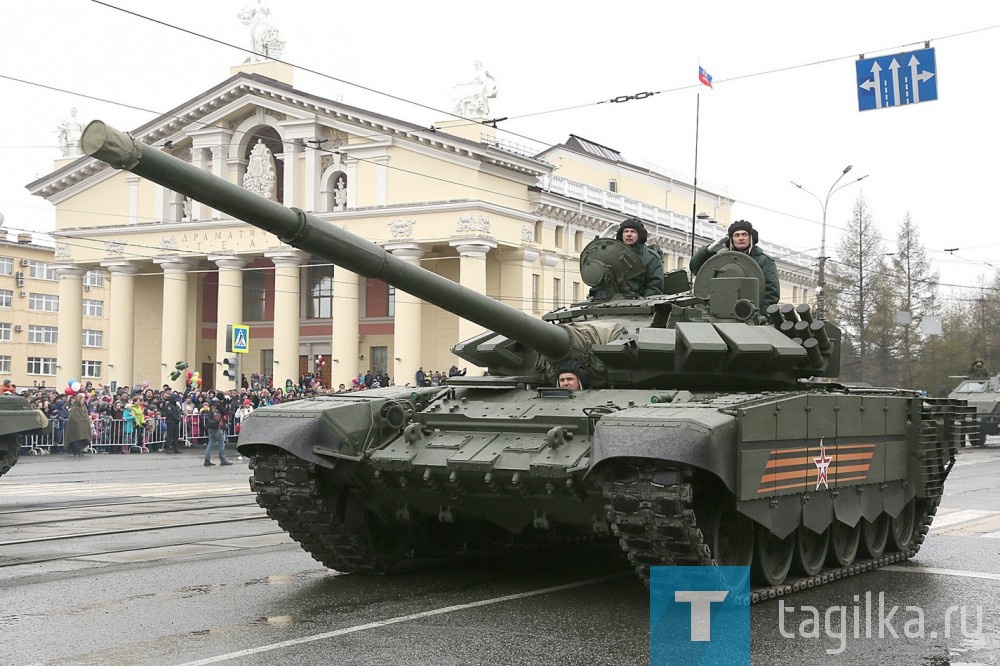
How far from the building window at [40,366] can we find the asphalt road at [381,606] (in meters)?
70.3

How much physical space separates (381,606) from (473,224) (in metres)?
34.7

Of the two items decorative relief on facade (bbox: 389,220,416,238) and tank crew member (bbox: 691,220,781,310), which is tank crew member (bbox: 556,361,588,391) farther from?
decorative relief on facade (bbox: 389,220,416,238)

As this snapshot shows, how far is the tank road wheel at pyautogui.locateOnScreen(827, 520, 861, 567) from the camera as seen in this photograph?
10977 millimetres

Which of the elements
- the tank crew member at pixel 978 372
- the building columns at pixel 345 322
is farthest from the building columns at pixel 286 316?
the tank crew member at pixel 978 372

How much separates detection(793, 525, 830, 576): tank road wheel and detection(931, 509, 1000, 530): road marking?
496 cm

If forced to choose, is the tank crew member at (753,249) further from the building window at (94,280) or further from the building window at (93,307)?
the building window at (93,307)

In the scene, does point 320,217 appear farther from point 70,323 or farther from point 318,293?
point 70,323

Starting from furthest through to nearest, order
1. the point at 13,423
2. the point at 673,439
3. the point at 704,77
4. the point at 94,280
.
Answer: the point at 94,280
the point at 704,77
the point at 13,423
the point at 673,439

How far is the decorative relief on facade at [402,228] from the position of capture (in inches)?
1753

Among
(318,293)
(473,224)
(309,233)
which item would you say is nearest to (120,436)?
(473,224)

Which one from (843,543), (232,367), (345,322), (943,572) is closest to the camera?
(843,543)

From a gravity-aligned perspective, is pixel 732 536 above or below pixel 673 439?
below

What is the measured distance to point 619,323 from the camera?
1119cm

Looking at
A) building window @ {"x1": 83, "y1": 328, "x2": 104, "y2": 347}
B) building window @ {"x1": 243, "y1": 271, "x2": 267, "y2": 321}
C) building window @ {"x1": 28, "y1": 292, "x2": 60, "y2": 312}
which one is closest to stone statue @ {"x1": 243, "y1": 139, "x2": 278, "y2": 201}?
building window @ {"x1": 243, "y1": 271, "x2": 267, "y2": 321}
